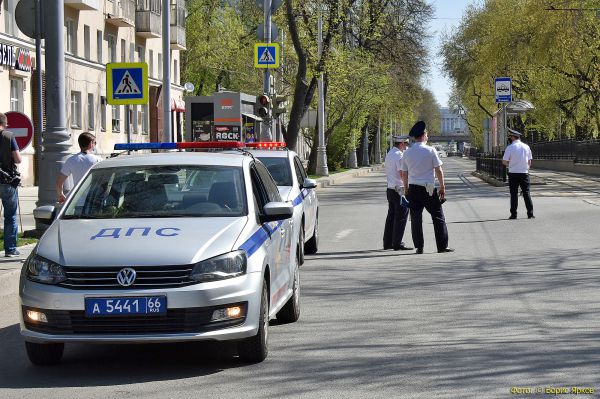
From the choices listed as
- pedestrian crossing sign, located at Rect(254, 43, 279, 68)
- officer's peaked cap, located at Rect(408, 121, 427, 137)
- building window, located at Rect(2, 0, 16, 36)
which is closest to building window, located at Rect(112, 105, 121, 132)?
building window, located at Rect(2, 0, 16, 36)

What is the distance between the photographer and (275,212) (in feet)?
28.5

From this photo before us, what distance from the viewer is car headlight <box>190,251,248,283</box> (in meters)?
7.57

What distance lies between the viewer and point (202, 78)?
75750 mm

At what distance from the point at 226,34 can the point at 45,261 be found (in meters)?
62.6

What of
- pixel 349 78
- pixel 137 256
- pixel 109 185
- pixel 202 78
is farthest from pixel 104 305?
pixel 202 78

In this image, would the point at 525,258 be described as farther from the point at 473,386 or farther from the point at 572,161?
the point at 572,161

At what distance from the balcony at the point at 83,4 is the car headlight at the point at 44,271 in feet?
122

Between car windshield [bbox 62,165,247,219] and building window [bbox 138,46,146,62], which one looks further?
building window [bbox 138,46,146,62]

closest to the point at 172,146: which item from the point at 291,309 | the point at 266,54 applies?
the point at 291,309

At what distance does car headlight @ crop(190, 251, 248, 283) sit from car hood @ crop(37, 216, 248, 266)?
0.04m

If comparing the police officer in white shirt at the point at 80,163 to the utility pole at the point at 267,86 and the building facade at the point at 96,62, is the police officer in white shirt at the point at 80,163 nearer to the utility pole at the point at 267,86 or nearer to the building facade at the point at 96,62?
the building facade at the point at 96,62

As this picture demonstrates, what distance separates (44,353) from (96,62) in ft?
138

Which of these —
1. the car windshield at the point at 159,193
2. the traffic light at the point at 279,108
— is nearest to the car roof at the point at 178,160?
the car windshield at the point at 159,193

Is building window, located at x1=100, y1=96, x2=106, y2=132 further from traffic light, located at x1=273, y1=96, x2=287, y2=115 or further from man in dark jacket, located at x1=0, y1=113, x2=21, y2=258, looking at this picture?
man in dark jacket, located at x1=0, y1=113, x2=21, y2=258
